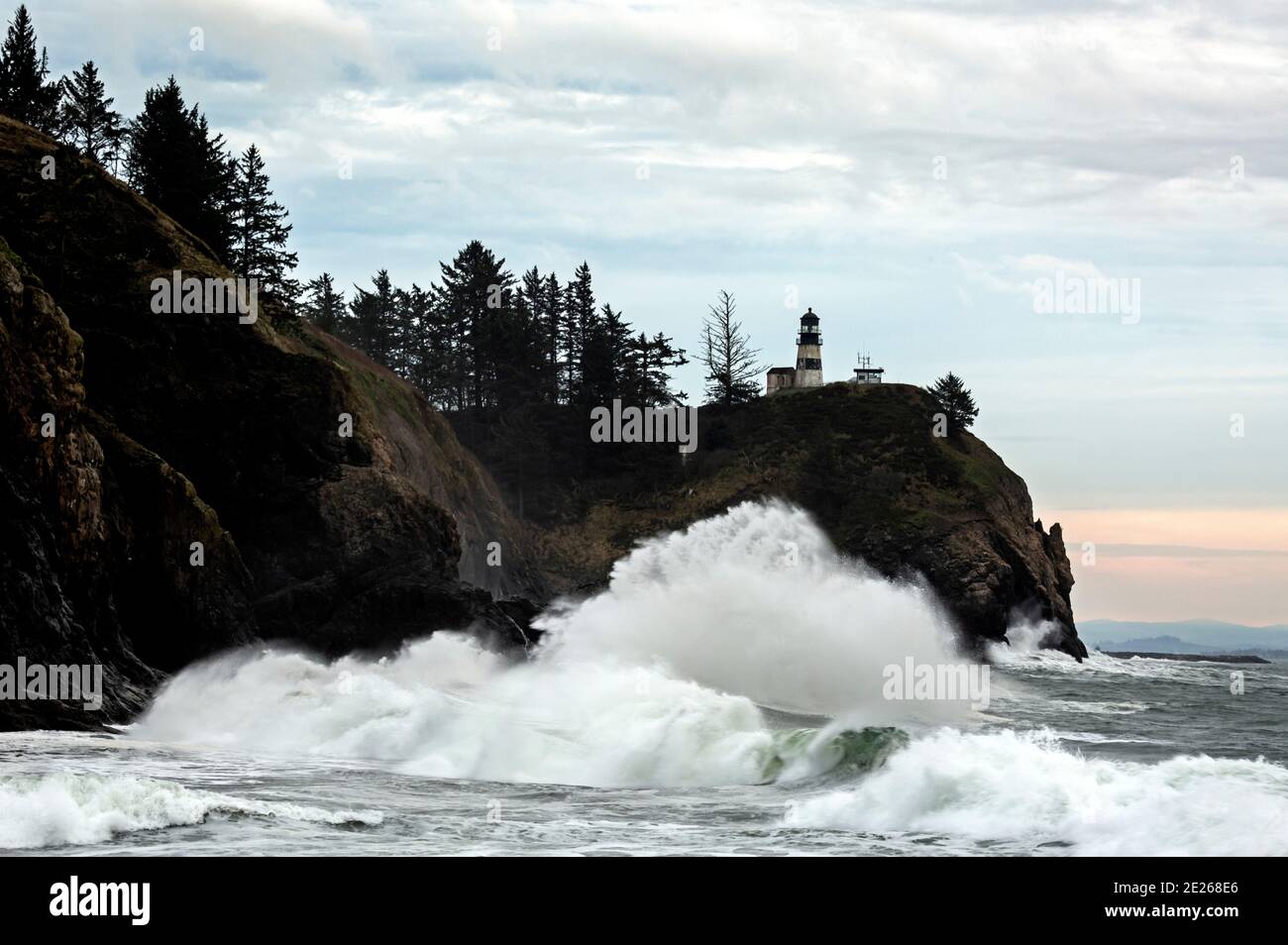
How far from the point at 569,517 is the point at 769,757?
203 ft

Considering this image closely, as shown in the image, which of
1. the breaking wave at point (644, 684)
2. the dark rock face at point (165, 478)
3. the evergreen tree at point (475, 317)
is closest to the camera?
the breaking wave at point (644, 684)

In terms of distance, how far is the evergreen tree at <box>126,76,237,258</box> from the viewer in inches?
2164

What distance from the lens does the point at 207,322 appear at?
1770 inches

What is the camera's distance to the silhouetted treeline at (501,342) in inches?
3743

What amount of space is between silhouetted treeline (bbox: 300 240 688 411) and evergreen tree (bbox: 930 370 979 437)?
1762 cm

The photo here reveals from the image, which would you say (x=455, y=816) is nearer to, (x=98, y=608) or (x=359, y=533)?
(x=98, y=608)

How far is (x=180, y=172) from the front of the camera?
55.3 metres

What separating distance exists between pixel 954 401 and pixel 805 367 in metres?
11.8

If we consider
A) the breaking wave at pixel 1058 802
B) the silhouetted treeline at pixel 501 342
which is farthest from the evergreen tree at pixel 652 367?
the breaking wave at pixel 1058 802

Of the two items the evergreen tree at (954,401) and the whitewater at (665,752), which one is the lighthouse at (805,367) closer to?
the evergreen tree at (954,401)

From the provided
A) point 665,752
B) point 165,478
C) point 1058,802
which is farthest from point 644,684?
point 1058,802

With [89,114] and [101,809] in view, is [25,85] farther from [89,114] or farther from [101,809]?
[101,809]

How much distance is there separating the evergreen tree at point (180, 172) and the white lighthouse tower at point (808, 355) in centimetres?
5484
